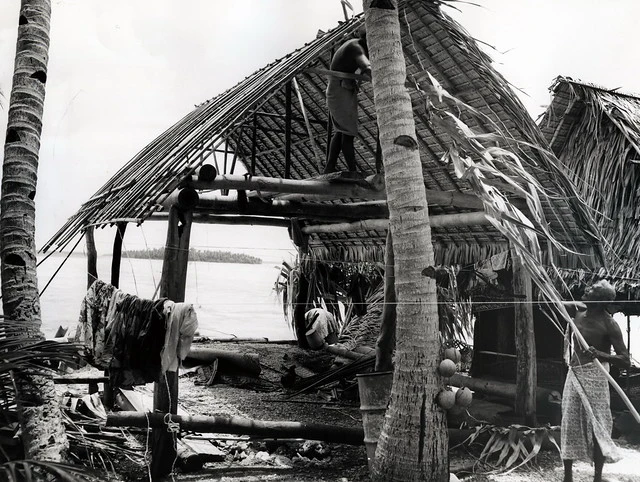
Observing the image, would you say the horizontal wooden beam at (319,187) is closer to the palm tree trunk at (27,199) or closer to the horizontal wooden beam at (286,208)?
the horizontal wooden beam at (286,208)

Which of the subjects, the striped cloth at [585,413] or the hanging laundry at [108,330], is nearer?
the striped cloth at [585,413]

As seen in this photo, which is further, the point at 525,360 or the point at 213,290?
the point at 213,290

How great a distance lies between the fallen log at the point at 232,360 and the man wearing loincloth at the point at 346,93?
12.7 ft

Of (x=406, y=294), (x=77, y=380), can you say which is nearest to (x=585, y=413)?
(x=406, y=294)

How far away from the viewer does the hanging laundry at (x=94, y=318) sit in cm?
470

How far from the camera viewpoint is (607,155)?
7461 mm

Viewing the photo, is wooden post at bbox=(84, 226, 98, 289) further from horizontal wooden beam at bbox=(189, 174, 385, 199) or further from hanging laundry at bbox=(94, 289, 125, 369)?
horizontal wooden beam at bbox=(189, 174, 385, 199)

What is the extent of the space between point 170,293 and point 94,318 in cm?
70

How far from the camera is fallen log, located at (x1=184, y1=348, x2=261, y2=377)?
830 centimetres

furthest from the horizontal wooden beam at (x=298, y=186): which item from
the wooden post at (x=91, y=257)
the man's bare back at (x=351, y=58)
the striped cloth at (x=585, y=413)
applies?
the striped cloth at (x=585, y=413)

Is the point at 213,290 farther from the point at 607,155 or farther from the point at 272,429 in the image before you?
the point at 607,155

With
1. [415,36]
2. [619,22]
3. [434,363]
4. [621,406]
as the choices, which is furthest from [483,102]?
[621,406]

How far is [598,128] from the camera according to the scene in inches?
305

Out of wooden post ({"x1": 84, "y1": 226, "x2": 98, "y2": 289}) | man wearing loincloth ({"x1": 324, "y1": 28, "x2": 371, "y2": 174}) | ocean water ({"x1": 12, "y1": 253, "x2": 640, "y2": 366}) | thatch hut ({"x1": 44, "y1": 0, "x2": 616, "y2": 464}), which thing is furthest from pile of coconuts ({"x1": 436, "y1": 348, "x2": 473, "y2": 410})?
wooden post ({"x1": 84, "y1": 226, "x2": 98, "y2": 289})
